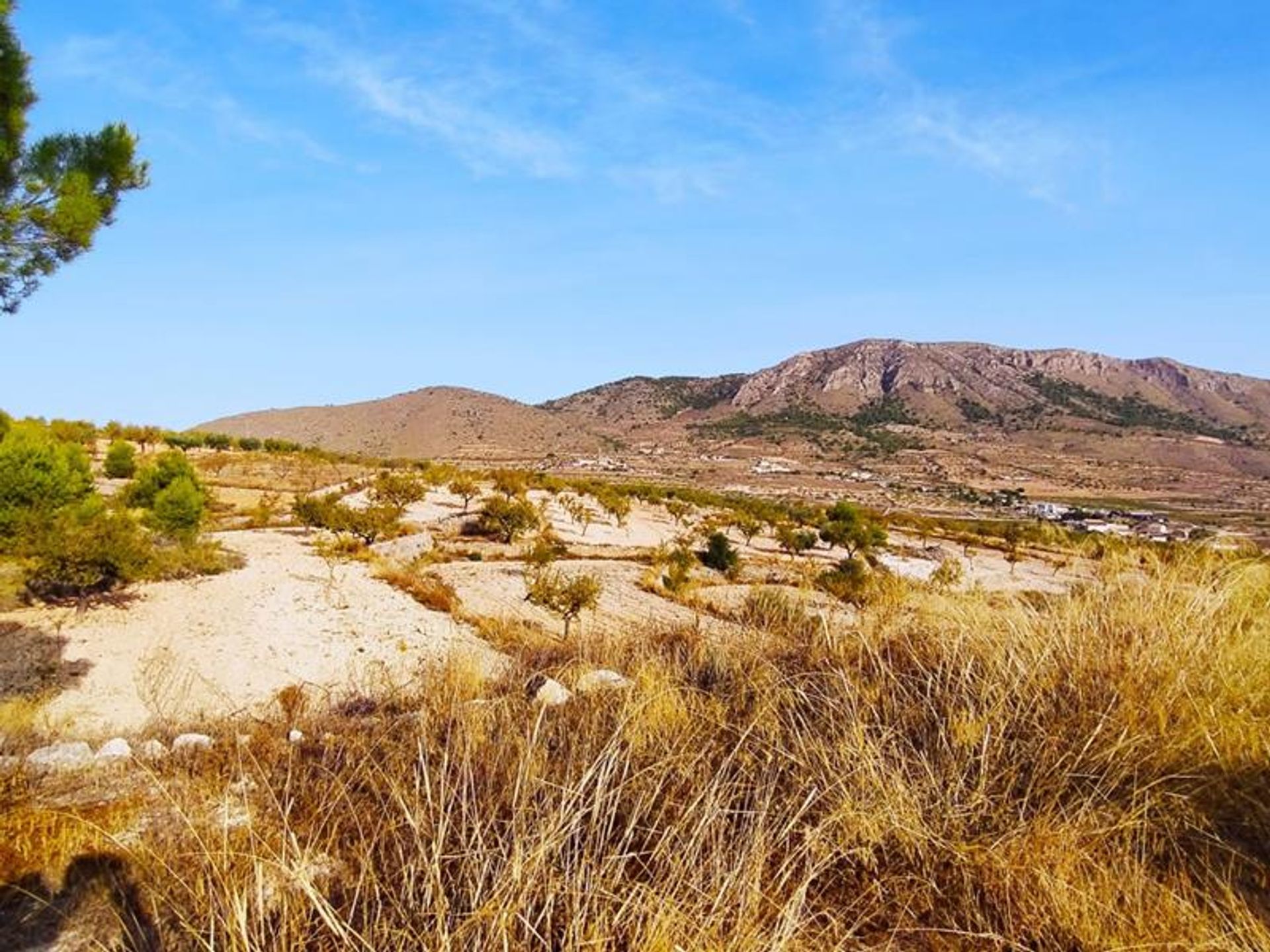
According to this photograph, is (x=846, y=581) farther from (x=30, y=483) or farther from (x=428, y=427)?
(x=428, y=427)

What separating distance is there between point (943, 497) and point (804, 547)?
6410 cm

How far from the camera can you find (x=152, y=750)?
5.07m

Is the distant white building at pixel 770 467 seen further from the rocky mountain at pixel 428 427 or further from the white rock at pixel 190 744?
the white rock at pixel 190 744

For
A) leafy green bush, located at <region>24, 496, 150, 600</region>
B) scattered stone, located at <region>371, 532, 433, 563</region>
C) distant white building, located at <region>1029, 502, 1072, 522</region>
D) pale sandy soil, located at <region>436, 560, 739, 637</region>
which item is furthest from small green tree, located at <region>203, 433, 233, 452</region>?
distant white building, located at <region>1029, 502, 1072, 522</region>

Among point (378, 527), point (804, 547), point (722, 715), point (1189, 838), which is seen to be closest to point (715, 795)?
point (722, 715)

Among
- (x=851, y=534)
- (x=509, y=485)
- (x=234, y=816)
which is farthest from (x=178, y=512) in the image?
(x=851, y=534)

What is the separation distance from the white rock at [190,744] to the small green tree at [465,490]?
37657 millimetres

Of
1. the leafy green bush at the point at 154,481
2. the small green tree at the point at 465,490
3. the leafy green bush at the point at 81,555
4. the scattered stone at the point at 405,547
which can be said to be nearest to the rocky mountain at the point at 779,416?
the small green tree at the point at 465,490

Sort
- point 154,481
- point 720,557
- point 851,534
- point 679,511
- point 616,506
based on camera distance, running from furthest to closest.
A: point 679,511
point 616,506
point 851,534
point 720,557
point 154,481

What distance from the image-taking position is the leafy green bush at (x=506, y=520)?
36.4 m

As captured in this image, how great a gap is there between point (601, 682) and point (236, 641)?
12.7m

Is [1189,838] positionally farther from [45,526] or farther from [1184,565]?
[45,526]

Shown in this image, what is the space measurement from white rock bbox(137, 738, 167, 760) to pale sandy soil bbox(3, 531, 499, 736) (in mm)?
1432

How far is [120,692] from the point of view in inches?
455
